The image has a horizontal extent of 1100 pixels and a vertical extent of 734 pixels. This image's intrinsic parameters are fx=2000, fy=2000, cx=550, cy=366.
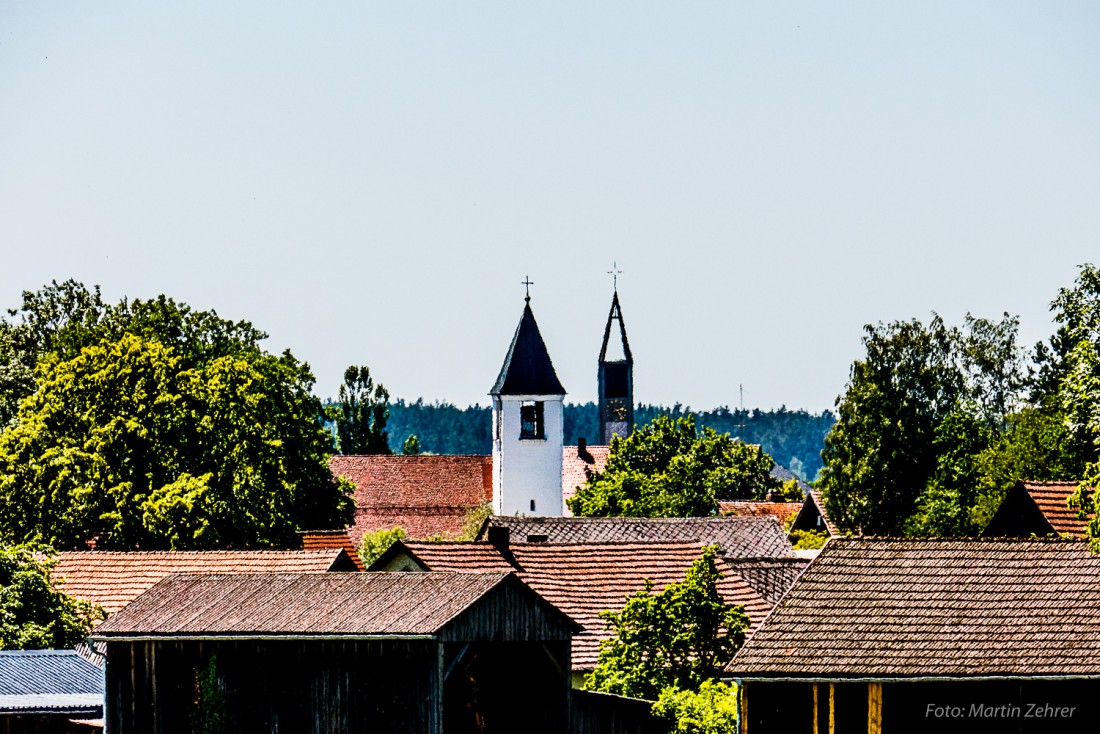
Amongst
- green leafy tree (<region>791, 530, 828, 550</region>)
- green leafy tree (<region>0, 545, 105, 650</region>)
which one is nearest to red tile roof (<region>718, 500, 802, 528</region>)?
green leafy tree (<region>791, 530, 828, 550</region>)

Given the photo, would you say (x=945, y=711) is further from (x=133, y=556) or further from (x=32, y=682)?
(x=133, y=556)

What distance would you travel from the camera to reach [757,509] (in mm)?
86250

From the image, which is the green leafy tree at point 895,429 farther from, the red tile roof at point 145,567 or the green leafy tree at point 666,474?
the red tile roof at point 145,567

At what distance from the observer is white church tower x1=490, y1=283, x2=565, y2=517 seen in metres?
98.9

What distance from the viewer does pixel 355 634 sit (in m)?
29.3

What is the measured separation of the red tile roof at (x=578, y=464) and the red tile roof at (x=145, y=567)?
63.6 meters

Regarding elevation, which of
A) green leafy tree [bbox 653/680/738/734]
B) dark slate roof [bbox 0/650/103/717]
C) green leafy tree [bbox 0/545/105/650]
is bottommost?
green leafy tree [bbox 653/680/738/734]

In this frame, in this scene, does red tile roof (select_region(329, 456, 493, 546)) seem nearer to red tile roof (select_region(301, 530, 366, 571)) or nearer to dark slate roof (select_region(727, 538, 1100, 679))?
red tile roof (select_region(301, 530, 366, 571))

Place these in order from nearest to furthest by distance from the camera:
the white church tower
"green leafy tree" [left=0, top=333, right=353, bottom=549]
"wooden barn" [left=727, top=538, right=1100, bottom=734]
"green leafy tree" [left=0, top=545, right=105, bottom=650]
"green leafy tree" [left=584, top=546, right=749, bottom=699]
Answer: "wooden barn" [left=727, top=538, right=1100, bottom=734], "green leafy tree" [left=584, top=546, right=749, bottom=699], "green leafy tree" [left=0, top=545, right=105, bottom=650], "green leafy tree" [left=0, top=333, right=353, bottom=549], the white church tower

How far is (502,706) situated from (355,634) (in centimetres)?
259

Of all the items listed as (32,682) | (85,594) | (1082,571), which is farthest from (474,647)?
(85,594)

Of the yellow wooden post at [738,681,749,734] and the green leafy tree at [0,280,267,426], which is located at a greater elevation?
the green leafy tree at [0,280,267,426]

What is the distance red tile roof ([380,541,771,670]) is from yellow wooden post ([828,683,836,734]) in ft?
38.3

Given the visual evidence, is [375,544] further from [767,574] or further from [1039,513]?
[1039,513]
